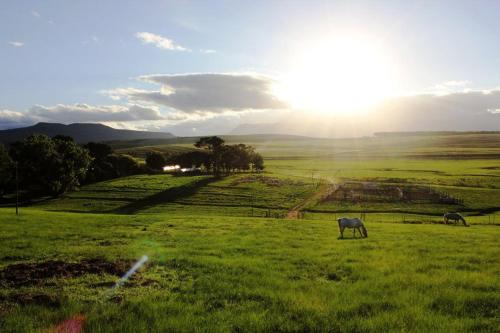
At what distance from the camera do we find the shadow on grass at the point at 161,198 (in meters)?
80.7

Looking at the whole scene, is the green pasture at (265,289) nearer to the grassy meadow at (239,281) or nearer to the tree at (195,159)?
the grassy meadow at (239,281)

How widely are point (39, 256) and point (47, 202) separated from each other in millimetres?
80683

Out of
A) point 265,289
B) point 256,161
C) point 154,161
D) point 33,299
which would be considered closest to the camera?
point 33,299

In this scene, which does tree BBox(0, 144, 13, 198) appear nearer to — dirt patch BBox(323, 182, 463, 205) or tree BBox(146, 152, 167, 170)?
tree BBox(146, 152, 167, 170)

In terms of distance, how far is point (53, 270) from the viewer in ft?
53.3

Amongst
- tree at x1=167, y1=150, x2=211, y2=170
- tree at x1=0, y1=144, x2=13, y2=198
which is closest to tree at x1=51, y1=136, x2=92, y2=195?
tree at x1=0, y1=144, x2=13, y2=198

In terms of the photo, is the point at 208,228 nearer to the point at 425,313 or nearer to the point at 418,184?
the point at 425,313

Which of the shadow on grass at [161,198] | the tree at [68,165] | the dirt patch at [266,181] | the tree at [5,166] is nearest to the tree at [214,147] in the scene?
the dirt patch at [266,181]

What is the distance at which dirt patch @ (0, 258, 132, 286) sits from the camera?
1501 centimetres

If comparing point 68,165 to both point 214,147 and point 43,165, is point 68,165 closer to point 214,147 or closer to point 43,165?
point 43,165

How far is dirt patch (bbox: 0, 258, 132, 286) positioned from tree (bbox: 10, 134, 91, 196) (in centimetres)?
8482

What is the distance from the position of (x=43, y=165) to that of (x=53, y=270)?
87.8 meters

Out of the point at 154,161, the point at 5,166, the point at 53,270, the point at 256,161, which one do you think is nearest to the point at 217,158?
the point at 256,161

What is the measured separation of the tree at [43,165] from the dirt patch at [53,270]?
84820 mm
